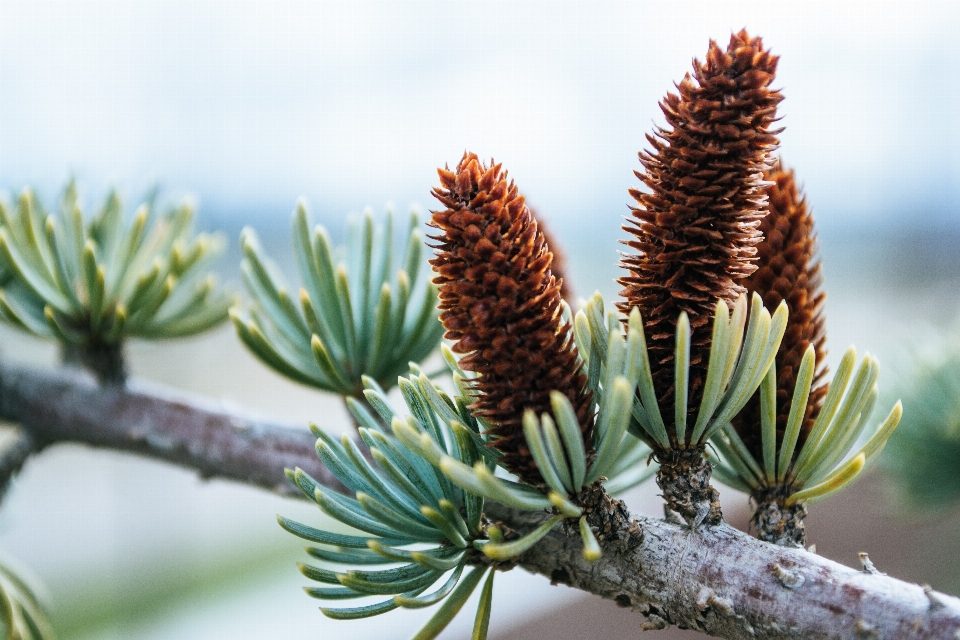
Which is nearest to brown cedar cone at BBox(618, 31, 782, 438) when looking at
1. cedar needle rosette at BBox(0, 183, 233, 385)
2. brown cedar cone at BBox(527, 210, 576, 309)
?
brown cedar cone at BBox(527, 210, 576, 309)

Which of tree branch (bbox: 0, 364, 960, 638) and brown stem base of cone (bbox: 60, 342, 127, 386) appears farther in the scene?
brown stem base of cone (bbox: 60, 342, 127, 386)

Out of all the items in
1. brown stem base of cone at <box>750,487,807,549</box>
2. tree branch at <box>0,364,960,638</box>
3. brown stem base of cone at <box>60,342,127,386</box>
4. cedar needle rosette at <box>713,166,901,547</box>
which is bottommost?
brown stem base of cone at <box>60,342,127,386</box>

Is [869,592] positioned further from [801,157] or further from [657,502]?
[801,157]

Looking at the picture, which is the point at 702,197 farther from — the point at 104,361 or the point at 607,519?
the point at 104,361

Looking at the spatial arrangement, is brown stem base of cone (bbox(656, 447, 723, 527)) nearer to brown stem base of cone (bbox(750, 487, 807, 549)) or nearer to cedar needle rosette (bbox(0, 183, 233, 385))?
brown stem base of cone (bbox(750, 487, 807, 549))

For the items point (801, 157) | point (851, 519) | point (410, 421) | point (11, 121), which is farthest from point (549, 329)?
point (801, 157)

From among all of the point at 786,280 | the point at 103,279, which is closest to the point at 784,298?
the point at 786,280
